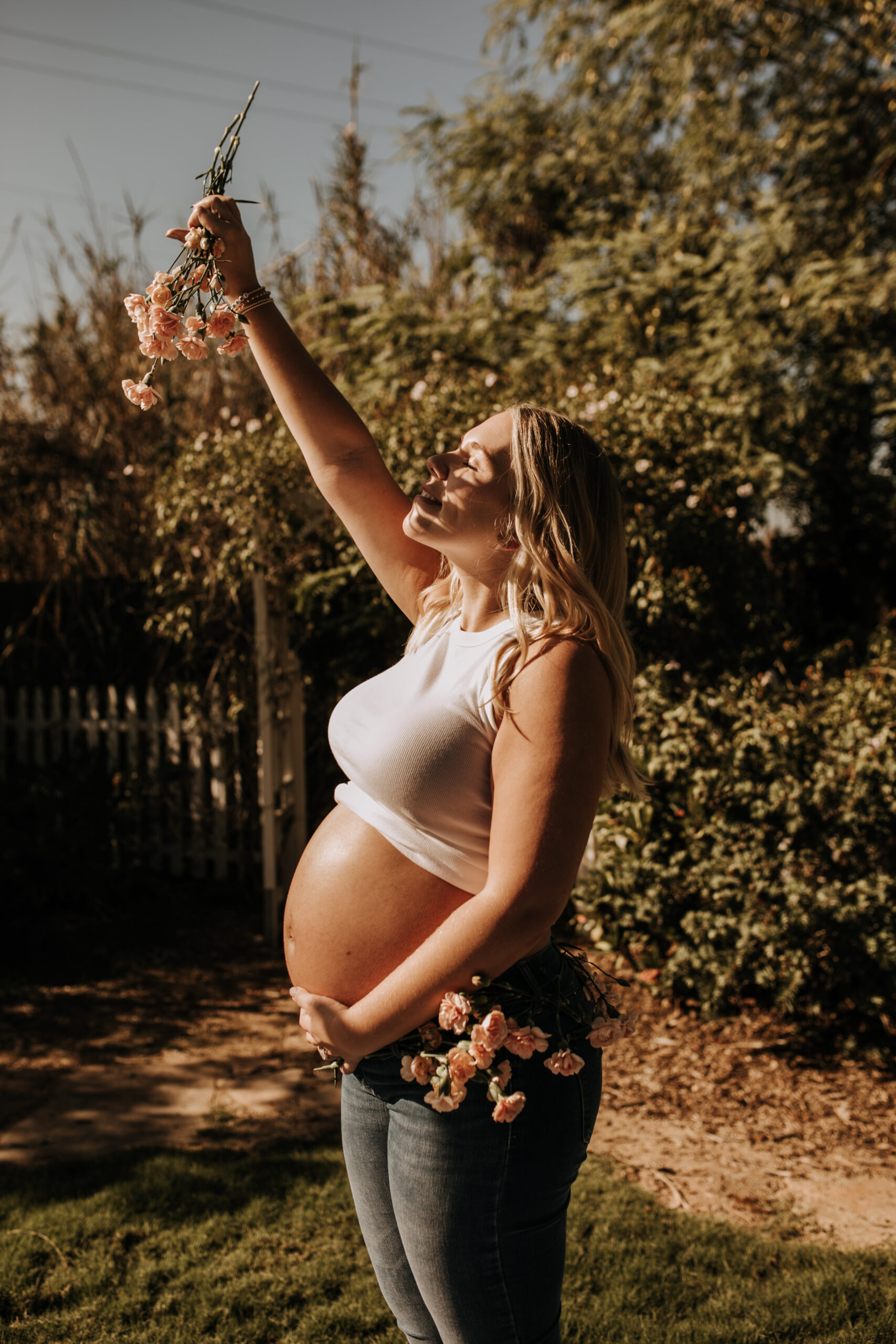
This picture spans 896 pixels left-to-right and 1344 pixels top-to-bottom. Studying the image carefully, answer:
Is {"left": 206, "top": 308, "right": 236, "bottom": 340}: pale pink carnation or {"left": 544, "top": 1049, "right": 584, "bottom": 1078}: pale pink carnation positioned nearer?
{"left": 544, "top": 1049, "right": 584, "bottom": 1078}: pale pink carnation

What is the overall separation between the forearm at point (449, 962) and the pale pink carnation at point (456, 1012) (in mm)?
20

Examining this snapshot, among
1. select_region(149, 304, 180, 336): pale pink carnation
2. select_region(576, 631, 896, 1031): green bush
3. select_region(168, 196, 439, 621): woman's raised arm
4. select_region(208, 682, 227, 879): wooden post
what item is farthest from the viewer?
select_region(208, 682, 227, 879): wooden post

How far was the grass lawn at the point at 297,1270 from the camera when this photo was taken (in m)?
2.52

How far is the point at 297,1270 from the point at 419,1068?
6.46 ft

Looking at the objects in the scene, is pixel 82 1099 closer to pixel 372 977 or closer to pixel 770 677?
pixel 372 977

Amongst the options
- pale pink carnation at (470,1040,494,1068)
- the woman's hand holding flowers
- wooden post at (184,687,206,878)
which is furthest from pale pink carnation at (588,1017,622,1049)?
wooden post at (184,687,206,878)

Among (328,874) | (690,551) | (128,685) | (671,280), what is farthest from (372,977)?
(671,280)

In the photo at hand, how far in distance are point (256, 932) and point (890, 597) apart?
18.2 feet

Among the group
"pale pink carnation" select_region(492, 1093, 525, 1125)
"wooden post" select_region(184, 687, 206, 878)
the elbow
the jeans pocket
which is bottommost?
"wooden post" select_region(184, 687, 206, 878)

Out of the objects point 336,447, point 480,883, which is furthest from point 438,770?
point 336,447

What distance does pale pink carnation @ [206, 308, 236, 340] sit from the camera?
5.17ft

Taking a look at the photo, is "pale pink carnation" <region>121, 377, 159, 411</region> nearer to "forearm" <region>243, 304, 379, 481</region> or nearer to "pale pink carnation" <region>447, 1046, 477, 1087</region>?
"forearm" <region>243, 304, 379, 481</region>

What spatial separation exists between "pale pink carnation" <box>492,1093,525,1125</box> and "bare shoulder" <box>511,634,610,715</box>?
49 centimetres

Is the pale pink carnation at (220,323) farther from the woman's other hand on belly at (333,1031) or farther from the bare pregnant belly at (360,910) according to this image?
the woman's other hand on belly at (333,1031)
